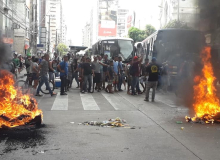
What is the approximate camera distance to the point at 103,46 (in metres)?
26.8

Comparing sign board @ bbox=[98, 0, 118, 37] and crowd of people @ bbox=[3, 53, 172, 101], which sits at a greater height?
sign board @ bbox=[98, 0, 118, 37]

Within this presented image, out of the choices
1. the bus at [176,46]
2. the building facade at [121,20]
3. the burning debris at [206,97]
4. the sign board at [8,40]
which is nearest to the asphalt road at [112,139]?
the burning debris at [206,97]

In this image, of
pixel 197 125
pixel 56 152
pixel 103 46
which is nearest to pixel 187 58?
pixel 197 125

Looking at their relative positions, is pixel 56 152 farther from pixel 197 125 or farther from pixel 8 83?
pixel 197 125

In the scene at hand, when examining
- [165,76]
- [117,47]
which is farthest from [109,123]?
[117,47]

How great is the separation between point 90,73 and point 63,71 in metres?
1.56

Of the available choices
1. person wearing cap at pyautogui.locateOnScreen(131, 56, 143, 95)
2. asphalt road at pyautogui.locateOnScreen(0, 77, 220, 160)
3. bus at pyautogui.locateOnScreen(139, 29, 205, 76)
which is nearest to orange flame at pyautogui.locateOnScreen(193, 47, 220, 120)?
asphalt road at pyautogui.locateOnScreen(0, 77, 220, 160)

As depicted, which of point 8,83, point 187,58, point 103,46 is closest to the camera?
point 8,83

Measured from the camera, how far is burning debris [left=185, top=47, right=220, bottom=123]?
7.88 m

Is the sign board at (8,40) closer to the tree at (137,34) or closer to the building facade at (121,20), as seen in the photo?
the tree at (137,34)

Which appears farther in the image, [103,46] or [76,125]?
[103,46]

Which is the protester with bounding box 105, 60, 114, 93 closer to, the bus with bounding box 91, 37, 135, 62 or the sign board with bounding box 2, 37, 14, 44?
the sign board with bounding box 2, 37, 14, 44

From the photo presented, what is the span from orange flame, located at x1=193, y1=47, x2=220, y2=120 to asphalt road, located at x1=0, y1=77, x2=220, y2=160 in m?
0.57

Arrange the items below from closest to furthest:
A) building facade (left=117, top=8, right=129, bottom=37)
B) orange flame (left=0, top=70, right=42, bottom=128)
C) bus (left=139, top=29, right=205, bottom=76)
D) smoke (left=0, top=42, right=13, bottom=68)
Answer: orange flame (left=0, top=70, right=42, bottom=128) → smoke (left=0, top=42, right=13, bottom=68) → bus (left=139, top=29, right=205, bottom=76) → building facade (left=117, top=8, right=129, bottom=37)
